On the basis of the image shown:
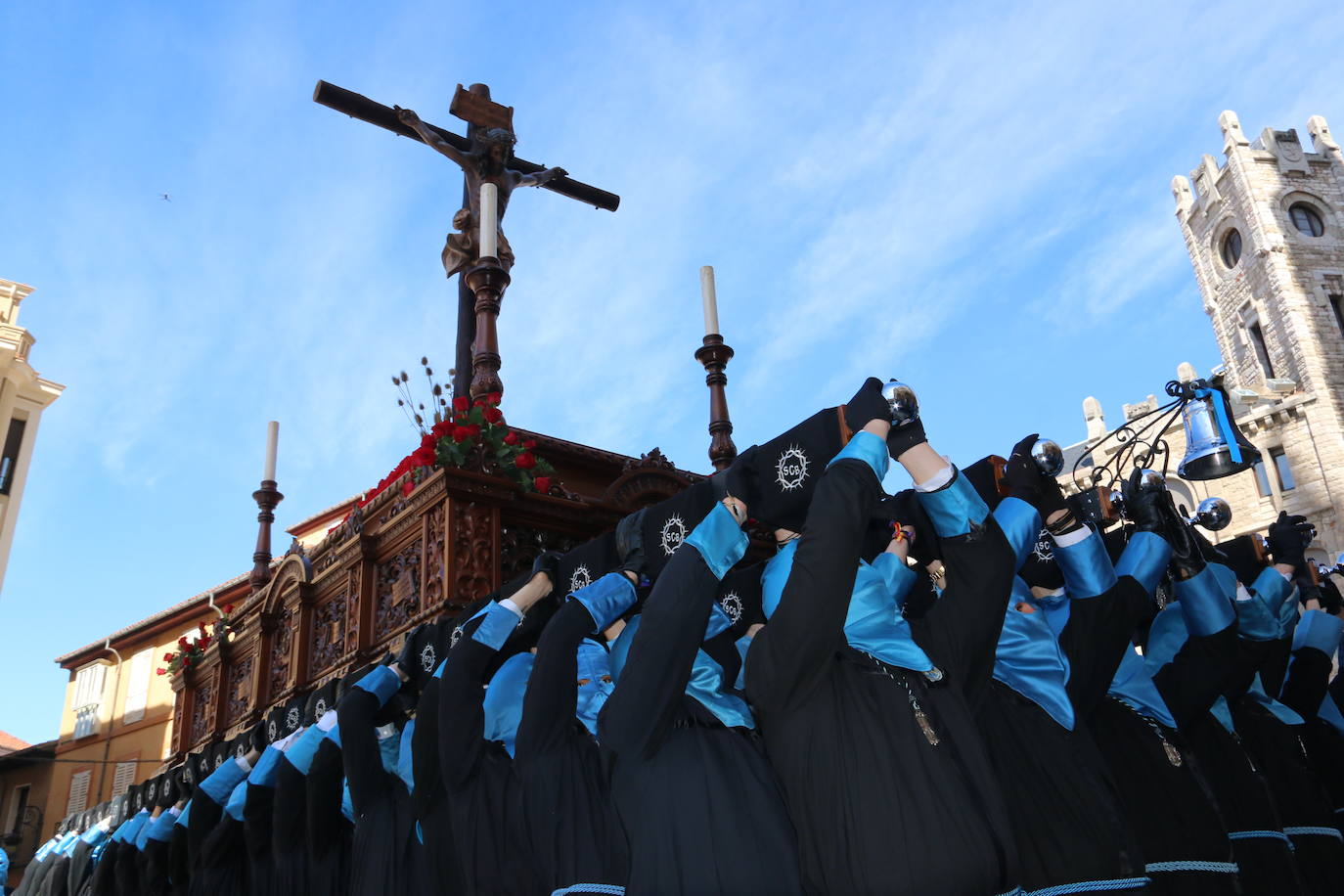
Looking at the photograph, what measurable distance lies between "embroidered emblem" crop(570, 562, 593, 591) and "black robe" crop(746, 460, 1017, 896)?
5.19 ft

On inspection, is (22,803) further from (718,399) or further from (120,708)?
(718,399)

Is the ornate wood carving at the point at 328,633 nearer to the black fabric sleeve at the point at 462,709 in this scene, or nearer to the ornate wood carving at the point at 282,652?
the ornate wood carving at the point at 282,652

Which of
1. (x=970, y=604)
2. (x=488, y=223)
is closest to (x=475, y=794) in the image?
(x=970, y=604)

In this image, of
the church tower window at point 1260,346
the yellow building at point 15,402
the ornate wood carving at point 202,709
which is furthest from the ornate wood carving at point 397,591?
the church tower window at point 1260,346

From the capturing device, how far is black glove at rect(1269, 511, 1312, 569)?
500 centimetres

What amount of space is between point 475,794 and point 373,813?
906 mm

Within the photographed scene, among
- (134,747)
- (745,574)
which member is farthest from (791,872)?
(134,747)

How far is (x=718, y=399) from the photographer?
635 cm

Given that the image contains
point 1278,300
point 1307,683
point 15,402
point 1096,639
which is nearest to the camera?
point 1096,639

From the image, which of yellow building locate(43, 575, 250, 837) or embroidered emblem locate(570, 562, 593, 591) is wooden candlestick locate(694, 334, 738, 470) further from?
yellow building locate(43, 575, 250, 837)

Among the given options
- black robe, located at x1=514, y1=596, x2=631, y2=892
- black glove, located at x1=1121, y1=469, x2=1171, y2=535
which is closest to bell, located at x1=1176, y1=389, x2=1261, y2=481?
black glove, located at x1=1121, y1=469, x2=1171, y2=535

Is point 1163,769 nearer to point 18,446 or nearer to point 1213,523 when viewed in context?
point 1213,523

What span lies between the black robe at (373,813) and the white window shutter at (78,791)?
1099 inches

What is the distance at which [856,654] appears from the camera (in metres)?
2.90
